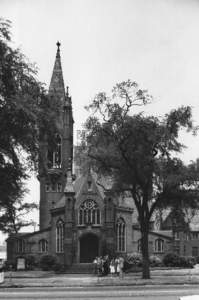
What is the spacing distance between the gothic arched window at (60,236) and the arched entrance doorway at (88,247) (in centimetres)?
278

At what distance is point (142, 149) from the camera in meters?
39.9

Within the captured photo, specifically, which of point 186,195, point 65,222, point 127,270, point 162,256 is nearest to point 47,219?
point 65,222

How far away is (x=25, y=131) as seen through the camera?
27.0 m

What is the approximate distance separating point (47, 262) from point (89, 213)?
7577 mm

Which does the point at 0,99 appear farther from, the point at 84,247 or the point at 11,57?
the point at 84,247

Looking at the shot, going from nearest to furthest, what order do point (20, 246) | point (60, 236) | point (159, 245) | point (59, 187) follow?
point (60, 236) → point (159, 245) → point (20, 246) → point (59, 187)

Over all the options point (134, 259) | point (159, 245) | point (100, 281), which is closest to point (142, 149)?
point (100, 281)

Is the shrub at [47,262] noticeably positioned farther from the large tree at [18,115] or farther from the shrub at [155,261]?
the large tree at [18,115]

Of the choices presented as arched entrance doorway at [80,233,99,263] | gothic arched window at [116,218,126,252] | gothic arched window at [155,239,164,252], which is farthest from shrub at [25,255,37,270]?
gothic arched window at [155,239,164,252]

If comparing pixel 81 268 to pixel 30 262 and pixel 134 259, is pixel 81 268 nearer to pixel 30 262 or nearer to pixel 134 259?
pixel 134 259

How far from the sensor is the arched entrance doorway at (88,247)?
66.4 meters

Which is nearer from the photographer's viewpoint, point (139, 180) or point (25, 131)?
point (25, 131)

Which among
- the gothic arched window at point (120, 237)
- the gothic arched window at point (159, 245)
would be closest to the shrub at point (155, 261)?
the gothic arched window at point (159, 245)

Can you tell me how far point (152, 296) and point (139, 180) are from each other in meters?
19.0
